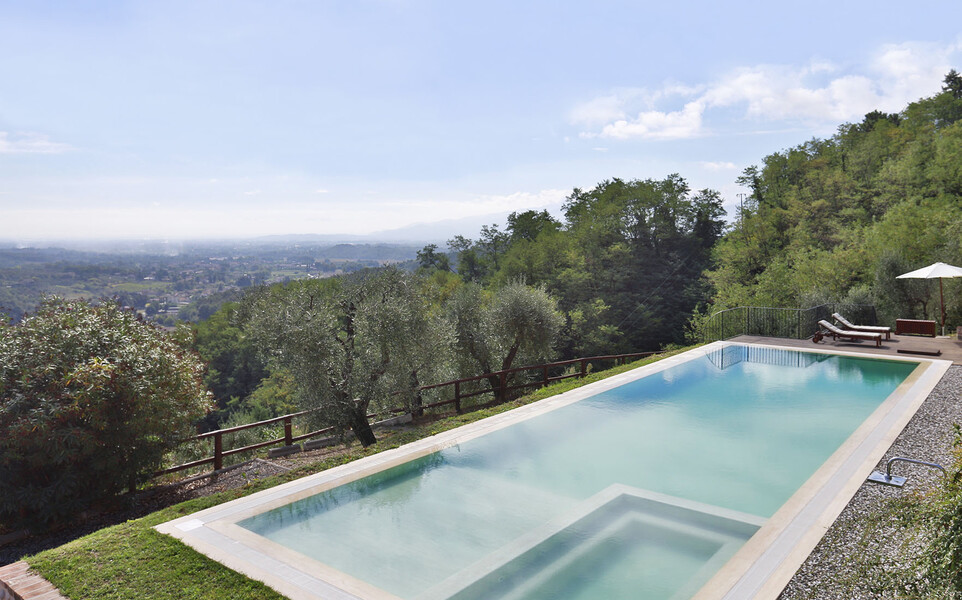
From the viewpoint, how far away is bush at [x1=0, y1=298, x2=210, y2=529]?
6875 millimetres

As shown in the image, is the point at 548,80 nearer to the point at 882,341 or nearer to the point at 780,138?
the point at 882,341

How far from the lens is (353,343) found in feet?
45.6

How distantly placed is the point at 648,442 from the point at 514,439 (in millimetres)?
2290

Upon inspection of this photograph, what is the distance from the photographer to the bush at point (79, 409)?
6.88 metres

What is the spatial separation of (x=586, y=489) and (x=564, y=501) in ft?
1.75

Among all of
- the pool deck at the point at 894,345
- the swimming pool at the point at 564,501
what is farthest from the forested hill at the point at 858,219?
the swimming pool at the point at 564,501

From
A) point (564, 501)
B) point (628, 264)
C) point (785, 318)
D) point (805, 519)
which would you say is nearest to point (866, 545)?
point (805, 519)

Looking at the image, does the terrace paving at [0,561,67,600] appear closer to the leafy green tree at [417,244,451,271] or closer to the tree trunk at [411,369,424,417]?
the tree trunk at [411,369,424,417]

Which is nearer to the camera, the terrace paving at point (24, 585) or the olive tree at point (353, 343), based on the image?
the terrace paving at point (24, 585)

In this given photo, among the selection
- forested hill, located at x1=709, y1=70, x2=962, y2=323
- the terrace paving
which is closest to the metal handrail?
forested hill, located at x1=709, y1=70, x2=962, y2=323

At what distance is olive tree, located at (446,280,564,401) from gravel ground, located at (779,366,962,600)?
15.6 m

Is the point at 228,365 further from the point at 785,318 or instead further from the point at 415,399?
the point at 785,318

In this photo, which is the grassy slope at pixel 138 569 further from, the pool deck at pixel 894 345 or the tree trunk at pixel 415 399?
the pool deck at pixel 894 345

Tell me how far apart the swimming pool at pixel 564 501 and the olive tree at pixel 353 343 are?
442cm
